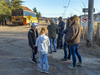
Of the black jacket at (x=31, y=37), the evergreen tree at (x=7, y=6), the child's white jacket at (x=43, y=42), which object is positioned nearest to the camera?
the child's white jacket at (x=43, y=42)

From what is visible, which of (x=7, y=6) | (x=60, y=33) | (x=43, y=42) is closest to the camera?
(x=43, y=42)

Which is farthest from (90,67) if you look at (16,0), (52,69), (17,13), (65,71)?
(16,0)

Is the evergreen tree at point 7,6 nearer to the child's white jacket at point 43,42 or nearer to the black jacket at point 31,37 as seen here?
the black jacket at point 31,37

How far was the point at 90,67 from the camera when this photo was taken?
171 inches

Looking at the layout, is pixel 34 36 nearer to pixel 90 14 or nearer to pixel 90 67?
pixel 90 67

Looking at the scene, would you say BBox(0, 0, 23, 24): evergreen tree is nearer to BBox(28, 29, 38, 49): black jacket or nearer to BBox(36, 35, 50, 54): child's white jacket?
BBox(28, 29, 38, 49): black jacket

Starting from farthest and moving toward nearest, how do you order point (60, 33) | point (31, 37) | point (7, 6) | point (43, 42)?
point (7, 6) → point (60, 33) → point (31, 37) → point (43, 42)

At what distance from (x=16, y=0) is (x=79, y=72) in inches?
1175

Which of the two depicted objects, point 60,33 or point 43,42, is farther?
point 60,33

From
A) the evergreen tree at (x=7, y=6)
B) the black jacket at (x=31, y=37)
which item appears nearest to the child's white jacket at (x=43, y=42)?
the black jacket at (x=31, y=37)

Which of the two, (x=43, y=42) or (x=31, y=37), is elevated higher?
(x=31, y=37)

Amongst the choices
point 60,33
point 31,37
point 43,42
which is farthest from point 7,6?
point 43,42

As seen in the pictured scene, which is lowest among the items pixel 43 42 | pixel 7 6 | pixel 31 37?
pixel 43 42

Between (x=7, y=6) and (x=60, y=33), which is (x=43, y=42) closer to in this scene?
(x=60, y=33)
